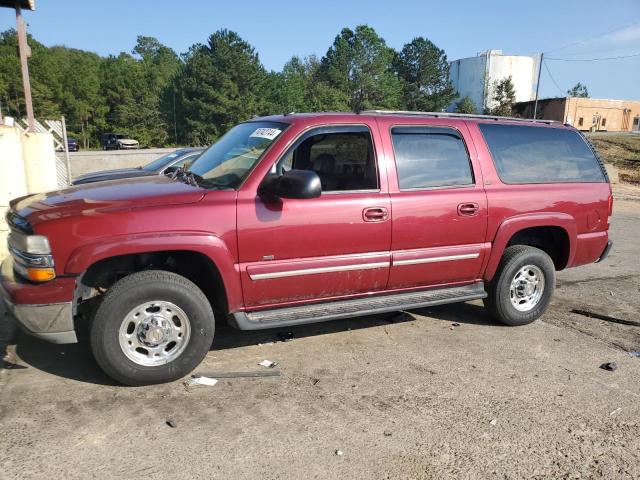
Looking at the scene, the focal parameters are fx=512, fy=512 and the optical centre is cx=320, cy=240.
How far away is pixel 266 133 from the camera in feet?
13.7

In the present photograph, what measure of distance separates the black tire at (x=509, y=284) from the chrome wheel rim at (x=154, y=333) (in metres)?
2.89

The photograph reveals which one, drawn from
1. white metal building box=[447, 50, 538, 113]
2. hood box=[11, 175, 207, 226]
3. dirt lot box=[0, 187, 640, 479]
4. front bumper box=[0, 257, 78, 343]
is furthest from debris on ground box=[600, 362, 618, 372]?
white metal building box=[447, 50, 538, 113]

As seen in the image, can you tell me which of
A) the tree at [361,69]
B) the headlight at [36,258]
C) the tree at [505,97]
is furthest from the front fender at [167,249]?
the tree at [505,97]

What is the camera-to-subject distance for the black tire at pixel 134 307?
3.45 metres

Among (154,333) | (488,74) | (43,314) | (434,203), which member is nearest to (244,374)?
(154,333)

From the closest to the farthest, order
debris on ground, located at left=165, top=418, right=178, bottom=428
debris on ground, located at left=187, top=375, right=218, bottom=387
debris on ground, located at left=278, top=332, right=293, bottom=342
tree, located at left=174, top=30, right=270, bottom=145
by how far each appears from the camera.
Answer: debris on ground, located at left=165, top=418, right=178, bottom=428
debris on ground, located at left=187, top=375, right=218, bottom=387
debris on ground, located at left=278, top=332, right=293, bottom=342
tree, located at left=174, top=30, right=270, bottom=145

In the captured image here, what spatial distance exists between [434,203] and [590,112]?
278 feet

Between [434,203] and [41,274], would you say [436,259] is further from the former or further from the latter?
[41,274]

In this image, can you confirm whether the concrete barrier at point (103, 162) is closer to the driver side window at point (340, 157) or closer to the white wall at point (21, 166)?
the white wall at point (21, 166)

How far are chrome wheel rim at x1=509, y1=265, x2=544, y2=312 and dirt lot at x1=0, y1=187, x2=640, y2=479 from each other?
29cm

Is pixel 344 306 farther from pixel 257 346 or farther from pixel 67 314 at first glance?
pixel 67 314

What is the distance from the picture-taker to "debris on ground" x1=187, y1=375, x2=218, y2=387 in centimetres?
373

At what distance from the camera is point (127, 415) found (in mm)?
3289

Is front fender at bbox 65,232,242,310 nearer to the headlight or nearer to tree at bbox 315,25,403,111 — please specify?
the headlight
